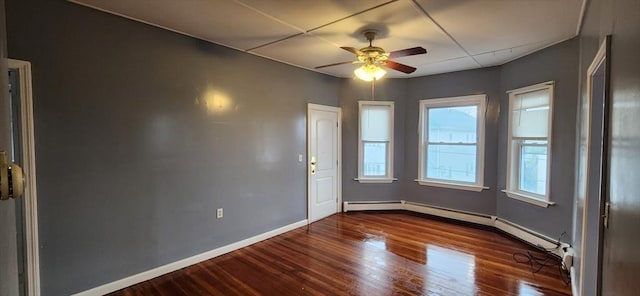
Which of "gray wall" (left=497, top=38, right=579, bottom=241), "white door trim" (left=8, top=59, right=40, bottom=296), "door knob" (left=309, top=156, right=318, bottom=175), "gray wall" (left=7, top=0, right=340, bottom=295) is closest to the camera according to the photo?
"white door trim" (left=8, top=59, right=40, bottom=296)

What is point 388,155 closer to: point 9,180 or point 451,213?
point 451,213

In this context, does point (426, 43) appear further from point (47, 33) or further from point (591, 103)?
point (47, 33)

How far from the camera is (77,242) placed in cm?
238

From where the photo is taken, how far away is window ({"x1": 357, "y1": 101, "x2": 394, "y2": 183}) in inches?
207

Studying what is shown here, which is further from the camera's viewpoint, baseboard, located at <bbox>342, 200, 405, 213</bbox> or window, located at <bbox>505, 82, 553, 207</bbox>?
baseboard, located at <bbox>342, 200, 405, 213</bbox>

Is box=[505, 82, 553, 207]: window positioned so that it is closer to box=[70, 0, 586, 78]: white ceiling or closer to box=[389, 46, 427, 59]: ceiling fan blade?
box=[70, 0, 586, 78]: white ceiling

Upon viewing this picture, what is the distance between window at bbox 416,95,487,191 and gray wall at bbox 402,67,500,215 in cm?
9

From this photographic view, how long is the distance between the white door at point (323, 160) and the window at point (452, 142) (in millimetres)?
1541

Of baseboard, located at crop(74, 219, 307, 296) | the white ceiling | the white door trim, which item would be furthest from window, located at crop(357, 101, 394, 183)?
the white door trim

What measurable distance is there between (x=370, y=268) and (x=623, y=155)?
239 centimetres

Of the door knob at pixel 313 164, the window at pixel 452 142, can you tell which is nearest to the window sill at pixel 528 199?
the window at pixel 452 142

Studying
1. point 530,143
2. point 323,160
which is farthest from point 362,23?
point 530,143

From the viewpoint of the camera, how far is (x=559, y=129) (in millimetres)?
3342

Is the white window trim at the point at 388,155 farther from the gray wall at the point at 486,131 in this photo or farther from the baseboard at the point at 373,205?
the baseboard at the point at 373,205
